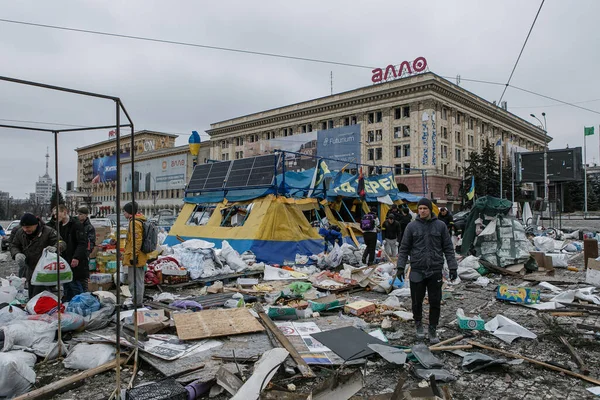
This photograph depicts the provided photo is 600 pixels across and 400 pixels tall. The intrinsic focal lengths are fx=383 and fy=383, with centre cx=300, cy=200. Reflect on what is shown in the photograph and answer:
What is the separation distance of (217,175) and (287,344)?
11.5 metres

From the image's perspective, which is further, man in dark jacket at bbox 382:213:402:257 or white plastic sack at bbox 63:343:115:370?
man in dark jacket at bbox 382:213:402:257

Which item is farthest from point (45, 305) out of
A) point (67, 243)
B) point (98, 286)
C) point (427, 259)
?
point (427, 259)

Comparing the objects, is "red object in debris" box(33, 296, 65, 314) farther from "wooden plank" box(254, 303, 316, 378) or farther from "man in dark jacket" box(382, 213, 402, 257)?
"man in dark jacket" box(382, 213, 402, 257)

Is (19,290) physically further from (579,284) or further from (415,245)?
(579,284)

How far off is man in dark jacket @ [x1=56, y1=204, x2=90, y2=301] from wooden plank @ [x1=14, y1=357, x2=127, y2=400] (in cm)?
257

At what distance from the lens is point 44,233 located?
228 inches

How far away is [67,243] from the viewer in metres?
6.15

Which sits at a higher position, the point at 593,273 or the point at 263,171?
the point at 263,171

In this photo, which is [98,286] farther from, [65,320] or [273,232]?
[273,232]

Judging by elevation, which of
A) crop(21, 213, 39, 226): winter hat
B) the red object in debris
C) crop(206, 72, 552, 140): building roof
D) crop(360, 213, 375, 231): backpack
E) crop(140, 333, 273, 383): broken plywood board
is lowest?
crop(140, 333, 273, 383): broken plywood board

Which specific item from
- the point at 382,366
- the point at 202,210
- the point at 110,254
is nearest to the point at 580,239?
the point at 202,210

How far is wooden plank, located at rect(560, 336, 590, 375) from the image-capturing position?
4.04 m

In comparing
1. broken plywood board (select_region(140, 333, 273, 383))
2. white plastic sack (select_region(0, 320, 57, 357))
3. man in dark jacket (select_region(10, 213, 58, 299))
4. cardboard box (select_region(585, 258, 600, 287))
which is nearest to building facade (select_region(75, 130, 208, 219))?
man in dark jacket (select_region(10, 213, 58, 299))

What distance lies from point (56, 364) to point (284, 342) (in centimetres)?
251
